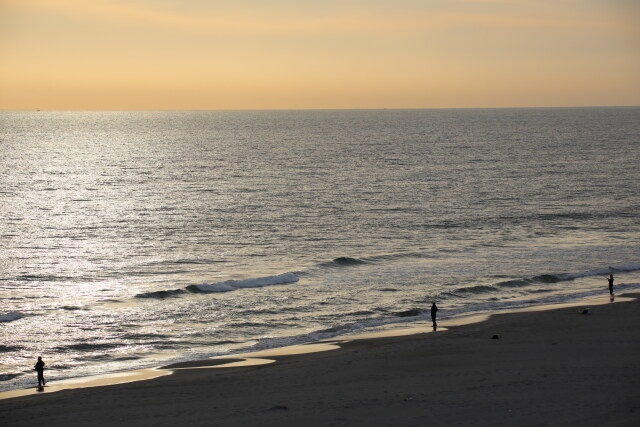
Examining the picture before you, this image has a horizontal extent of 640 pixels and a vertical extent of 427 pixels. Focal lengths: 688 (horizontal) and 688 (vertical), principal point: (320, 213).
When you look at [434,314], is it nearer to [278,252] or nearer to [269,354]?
[269,354]

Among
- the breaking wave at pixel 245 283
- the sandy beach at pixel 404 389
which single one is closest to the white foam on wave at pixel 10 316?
the breaking wave at pixel 245 283

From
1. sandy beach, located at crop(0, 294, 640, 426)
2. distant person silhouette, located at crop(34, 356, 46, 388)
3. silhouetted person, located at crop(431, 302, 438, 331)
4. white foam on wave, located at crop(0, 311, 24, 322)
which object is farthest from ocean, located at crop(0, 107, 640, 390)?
sandy beach, located at crop(0, 294, 640, 426)

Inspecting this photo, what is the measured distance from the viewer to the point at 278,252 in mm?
50250

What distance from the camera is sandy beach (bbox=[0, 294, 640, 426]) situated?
20094 mm

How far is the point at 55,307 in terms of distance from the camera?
3644 cm

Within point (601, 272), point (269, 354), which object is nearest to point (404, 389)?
point (269, 354)

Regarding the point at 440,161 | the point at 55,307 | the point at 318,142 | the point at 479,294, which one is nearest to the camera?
the point at 55,307

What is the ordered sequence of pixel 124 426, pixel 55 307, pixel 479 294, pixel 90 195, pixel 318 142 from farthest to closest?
pixel 318 142
pixel 90 195
pixel 479 294
pixel 55 307
pixel 124 426

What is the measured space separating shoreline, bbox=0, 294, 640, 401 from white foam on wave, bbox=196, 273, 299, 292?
10.2 meters

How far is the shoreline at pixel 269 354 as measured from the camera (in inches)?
1011

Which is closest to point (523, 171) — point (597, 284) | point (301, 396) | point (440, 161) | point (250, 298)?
point (440, 161)

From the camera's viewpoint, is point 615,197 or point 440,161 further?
point 440,161

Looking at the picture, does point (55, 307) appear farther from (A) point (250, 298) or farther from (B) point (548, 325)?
(B) point (548, 325)

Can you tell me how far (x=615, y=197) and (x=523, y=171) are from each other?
24.6m
